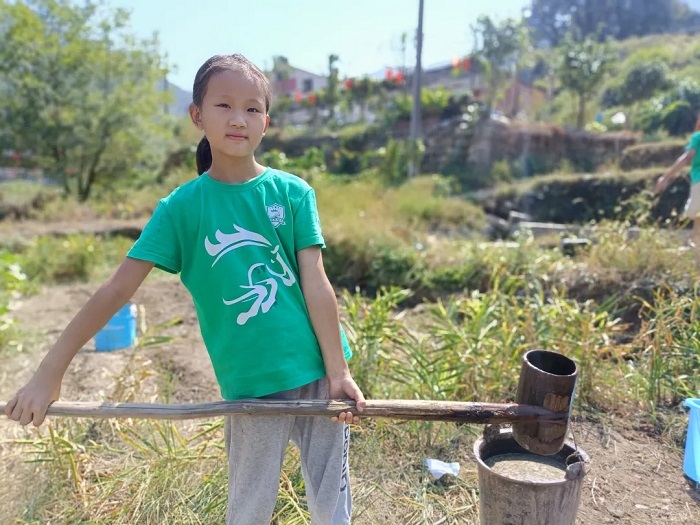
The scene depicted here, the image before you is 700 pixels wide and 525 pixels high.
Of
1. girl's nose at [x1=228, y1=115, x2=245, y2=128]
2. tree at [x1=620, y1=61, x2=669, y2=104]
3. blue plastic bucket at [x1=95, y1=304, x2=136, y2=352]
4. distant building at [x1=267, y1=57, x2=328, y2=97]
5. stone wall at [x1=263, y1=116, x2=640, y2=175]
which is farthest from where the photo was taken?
distant building at [x1=267, y1=57, x2=328, y2=97]

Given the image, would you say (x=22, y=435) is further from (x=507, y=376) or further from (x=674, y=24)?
(x=674, y=24)

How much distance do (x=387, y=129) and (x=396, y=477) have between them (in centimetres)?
1805

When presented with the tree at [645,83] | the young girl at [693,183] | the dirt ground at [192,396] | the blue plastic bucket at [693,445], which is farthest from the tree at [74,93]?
the tree at [645,83]

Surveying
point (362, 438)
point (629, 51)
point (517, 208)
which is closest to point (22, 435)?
point (362, 438)

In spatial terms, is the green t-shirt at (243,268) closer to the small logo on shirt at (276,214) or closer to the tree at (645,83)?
the small logo on shirt at (276,214)

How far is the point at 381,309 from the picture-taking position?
10.6 feet

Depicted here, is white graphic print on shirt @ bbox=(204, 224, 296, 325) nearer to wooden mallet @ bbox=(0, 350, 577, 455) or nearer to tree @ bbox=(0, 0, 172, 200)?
wooden mallet @ bbox=(0, 350, 577, 455)

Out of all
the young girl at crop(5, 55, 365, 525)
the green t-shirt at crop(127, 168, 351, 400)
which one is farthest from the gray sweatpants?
the green t-shirt at crop(127, 168, 351, 400)

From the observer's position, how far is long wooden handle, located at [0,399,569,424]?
1.50m

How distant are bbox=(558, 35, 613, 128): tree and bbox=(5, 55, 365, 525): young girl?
715 inches

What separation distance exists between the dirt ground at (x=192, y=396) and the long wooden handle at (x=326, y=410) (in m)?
0.87

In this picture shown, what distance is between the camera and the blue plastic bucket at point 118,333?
4.30 metres

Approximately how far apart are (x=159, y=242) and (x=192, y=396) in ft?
7.56

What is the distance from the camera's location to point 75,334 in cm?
150
